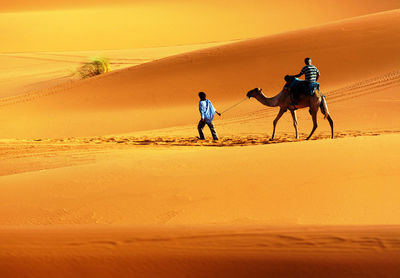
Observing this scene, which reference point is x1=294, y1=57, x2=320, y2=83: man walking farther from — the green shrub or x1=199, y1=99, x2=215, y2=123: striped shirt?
the green shrub

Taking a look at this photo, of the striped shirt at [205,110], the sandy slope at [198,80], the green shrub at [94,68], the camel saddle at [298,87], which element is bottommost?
the striped shirt at [205,110]

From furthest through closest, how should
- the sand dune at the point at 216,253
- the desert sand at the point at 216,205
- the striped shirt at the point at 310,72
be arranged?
the striped shirt at the point at 310,72
the desert sand at the point at 216,205
the sand dune at the point at 216,253

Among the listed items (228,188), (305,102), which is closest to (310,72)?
(305,102)

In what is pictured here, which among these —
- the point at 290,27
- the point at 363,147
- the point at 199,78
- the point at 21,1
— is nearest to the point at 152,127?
the point at 199,78

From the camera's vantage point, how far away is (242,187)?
644 cm

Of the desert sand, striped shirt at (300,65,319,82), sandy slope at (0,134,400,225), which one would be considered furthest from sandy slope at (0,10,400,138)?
sandy slope at (0,134,400,225)

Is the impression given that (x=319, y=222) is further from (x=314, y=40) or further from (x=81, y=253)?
(x=314, y=40)

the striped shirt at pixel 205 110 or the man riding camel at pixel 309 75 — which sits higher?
the man riding camel at pixel 309 75

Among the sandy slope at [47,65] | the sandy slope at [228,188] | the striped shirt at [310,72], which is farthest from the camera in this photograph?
the sandy slope at [47,65]

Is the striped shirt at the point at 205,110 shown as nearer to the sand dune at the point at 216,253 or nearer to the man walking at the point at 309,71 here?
the man walking at the point at 309,71

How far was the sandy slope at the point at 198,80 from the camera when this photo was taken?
22.4m

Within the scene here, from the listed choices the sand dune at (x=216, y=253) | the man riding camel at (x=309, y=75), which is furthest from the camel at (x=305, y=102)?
the sand dune at (x=216, y=253)

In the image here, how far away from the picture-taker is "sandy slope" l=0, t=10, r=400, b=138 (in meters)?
22.4

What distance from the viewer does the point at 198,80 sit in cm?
2589
